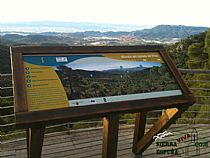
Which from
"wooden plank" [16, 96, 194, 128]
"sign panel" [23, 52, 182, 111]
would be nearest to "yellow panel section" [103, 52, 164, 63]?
"sign panel" [23, 52, 182, 111]

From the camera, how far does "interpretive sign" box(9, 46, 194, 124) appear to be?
1603 millimetres

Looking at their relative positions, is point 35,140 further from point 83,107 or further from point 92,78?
point 92,78

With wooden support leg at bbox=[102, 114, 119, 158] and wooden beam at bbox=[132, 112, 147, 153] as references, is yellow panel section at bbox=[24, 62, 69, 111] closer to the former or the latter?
wooden support leg at bbox=[102, 114, 119, 158]

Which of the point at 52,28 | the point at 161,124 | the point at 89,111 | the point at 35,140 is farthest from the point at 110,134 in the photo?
the point at 52,28

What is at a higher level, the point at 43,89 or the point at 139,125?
the point at 43,89

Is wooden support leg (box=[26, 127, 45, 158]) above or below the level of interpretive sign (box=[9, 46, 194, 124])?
below

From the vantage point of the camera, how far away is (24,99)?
153cm

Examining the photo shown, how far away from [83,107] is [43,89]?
26 centimetres

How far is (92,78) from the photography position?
6.03 ft

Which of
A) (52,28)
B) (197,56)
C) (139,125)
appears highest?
(52,28)

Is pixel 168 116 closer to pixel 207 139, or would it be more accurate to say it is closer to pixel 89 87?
pixel 89 87

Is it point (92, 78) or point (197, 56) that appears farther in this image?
point (197, 56)

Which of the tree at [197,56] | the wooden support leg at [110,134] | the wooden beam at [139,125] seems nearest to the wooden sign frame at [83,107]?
the wooden support leg at [110,134]

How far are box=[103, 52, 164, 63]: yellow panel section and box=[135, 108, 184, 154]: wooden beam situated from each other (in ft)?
1.37
